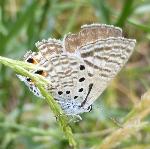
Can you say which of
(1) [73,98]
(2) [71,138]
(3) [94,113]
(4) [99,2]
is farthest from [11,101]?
(2) [71,138]

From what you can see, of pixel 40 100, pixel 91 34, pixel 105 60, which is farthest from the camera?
pixel 40 100

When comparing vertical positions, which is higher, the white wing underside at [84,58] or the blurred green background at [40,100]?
the blurred green background at [40,100]

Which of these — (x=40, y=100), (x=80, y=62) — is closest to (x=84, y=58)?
(x=80, y=62)

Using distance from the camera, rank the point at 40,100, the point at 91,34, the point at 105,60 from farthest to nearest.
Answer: the point at 40,100
the point at 105,60
the point at 91,34

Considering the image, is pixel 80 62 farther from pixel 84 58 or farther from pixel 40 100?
pixel 40 100

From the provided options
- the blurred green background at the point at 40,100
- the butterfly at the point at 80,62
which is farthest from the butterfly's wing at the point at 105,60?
the blurred green background at the point at 40,100

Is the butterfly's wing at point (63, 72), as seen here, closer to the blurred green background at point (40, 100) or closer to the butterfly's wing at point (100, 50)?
the butterfly's wing at point (100, 50)

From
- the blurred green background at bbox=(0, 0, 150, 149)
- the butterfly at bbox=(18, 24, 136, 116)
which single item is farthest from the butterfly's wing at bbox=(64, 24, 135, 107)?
the blurred green background at bbox=(0, 0, 150, 149)
